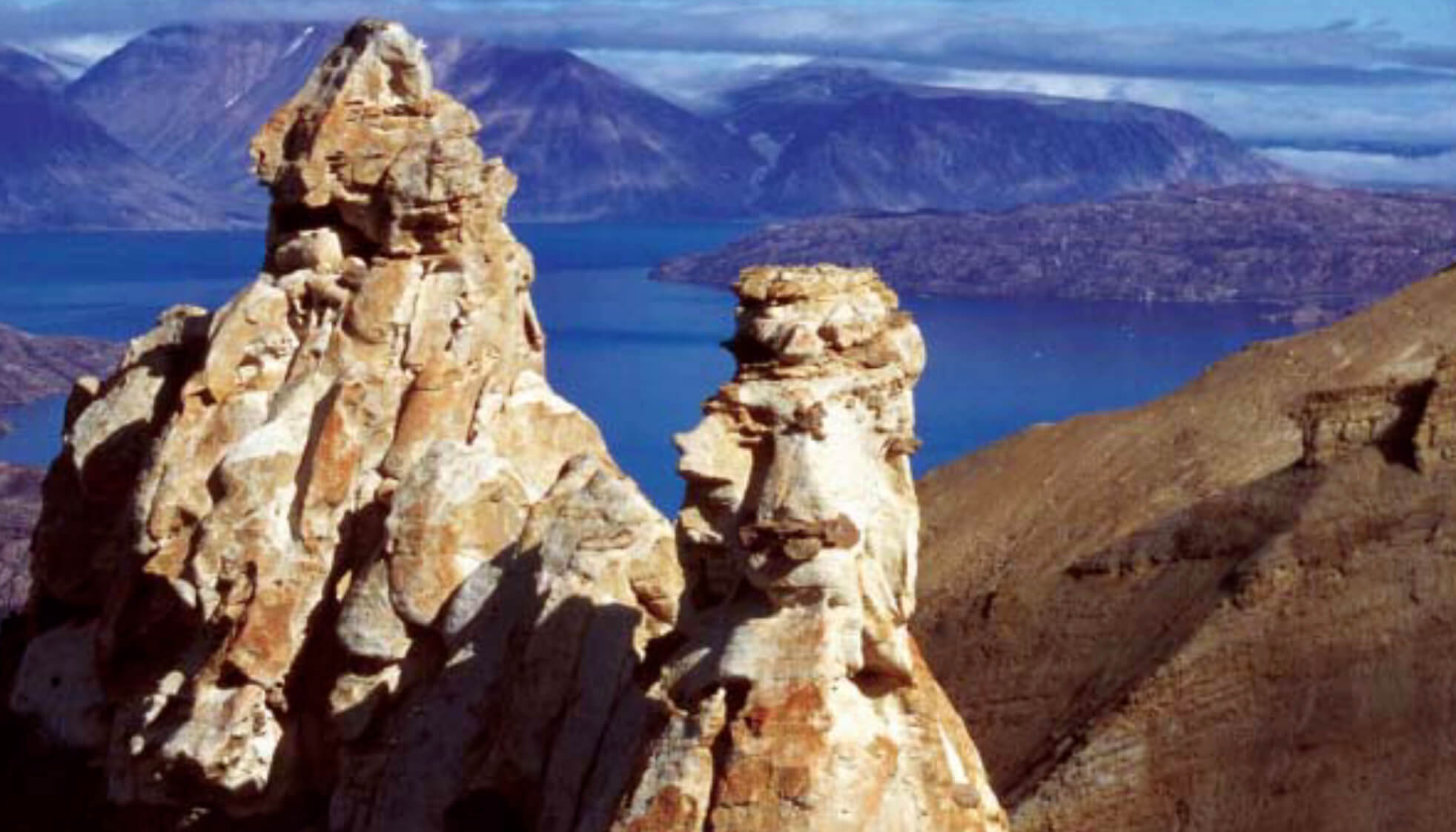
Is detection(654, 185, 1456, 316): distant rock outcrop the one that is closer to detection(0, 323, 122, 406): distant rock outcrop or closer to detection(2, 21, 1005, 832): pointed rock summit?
detection(0, 323, 122, 406): distant rock outcrop

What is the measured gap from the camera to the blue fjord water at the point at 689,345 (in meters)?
70.8

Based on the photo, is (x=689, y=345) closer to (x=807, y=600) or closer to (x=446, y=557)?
(x=446, y=557)

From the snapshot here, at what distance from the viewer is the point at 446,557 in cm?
1312

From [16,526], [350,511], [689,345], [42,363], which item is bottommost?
[42,363]

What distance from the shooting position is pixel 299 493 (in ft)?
46.8

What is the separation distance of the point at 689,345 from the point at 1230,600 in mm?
63886

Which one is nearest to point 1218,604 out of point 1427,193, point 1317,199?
point 1317,199

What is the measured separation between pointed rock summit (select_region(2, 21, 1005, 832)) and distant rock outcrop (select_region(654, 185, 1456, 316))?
321ft

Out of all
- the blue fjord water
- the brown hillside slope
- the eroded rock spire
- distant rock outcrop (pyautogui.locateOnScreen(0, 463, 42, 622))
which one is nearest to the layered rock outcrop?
the eroded rock spire

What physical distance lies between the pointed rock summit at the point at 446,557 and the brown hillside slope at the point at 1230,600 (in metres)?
11.0

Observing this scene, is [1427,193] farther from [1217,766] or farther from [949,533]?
[1217,766]

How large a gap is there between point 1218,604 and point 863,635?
756 inches

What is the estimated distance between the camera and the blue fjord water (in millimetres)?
70750

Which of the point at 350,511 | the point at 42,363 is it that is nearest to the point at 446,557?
the point at 350,511
